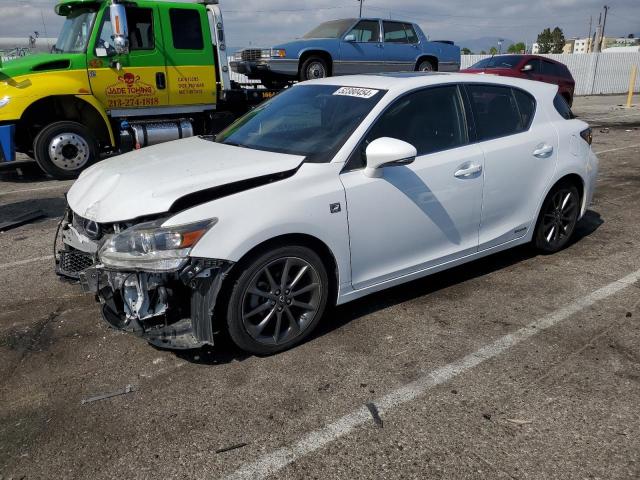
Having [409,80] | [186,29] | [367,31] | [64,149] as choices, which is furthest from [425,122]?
[367,31]

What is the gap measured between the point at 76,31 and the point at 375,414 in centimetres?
883

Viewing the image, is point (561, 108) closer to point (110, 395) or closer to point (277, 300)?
point (277, 300)

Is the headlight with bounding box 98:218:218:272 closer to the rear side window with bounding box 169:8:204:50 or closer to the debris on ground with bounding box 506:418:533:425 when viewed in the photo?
the debris on ground with bounding box 506:418:533:425

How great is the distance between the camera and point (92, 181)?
369 cm

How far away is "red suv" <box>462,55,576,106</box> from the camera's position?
1503 cm

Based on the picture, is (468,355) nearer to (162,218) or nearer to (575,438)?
(575,438)

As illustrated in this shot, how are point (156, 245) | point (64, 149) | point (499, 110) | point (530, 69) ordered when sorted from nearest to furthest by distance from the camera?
point (156, 245) < point (499, 110) < point (64, 149) < point (530, 69)

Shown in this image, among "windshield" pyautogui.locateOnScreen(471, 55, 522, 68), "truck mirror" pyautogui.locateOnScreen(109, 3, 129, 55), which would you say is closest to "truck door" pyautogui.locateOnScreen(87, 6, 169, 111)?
"truck mirror" pyautogui.locateOnScreen(109, 3, 129, 55)

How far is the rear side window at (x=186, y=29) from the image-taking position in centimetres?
954

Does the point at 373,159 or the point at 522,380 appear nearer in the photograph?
the point at 522,380

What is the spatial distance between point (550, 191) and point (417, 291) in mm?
1551

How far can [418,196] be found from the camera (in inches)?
148

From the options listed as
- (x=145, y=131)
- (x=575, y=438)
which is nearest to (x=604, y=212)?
(x=575, y=438)

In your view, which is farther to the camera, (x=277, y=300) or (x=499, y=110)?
(x=499, y=110)
